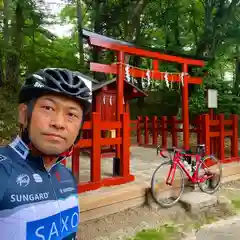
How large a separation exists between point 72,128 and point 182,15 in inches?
654

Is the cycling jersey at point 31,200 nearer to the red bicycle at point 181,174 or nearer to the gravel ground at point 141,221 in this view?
the gravel ground at point 141,221

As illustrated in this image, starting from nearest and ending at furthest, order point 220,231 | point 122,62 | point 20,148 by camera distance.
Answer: point 20,148 < point 220,231 < point 122,62

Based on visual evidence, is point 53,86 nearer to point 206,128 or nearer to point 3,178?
point 3,178

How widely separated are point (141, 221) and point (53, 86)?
402cm

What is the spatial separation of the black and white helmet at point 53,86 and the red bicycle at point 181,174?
12.7 ft

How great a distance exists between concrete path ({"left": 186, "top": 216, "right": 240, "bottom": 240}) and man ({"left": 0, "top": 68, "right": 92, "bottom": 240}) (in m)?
3.58

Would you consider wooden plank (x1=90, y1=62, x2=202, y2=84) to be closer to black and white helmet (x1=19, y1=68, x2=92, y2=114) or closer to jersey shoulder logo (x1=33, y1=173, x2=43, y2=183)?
black and white helmet (x1=19, y1=68, x2=92, y2=114)

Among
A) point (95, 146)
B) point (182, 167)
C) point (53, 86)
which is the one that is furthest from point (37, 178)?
point (182, 167)

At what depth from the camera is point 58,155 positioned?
1.38 meters

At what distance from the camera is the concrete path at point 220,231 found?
4.49m

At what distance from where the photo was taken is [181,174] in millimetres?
5688

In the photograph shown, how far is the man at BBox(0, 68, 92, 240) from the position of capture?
1224mm

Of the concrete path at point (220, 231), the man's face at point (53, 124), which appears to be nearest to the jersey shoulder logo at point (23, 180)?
the man's face at point (53, 124)

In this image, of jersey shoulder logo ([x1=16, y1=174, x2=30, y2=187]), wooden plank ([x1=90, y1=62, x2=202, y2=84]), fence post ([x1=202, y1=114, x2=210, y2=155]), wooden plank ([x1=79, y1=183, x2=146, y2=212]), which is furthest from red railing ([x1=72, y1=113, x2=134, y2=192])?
jersey shoulder logo ([x1=16, y1=174, x2=30, y2=187])
